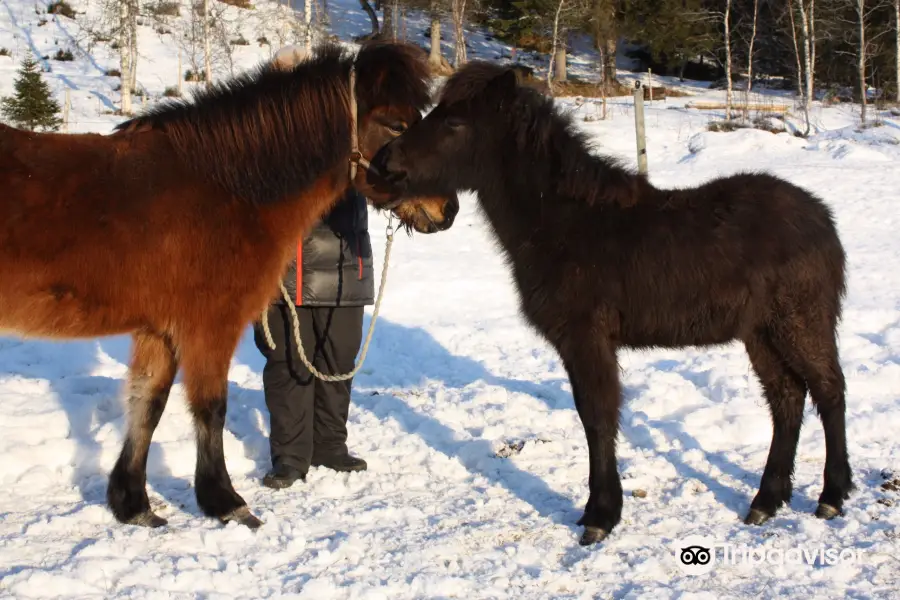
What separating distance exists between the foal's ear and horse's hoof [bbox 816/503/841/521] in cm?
250

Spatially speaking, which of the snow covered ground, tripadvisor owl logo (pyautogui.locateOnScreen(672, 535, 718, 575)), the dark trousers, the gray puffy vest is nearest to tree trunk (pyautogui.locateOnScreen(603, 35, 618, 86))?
the snow covered ground

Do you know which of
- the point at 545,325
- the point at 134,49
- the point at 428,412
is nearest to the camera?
the point at 545,325

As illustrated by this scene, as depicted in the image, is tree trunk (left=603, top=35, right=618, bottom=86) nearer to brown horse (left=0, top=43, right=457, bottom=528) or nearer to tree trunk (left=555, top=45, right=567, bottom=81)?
tree trunk (left=555, top=45, right=567, bottom=81)

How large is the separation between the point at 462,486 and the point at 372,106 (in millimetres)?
2112

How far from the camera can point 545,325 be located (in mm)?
3779

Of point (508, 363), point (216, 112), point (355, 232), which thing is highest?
point (216, 112)

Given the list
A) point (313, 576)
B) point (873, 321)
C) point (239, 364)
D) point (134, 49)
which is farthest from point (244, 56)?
point (313, 576)

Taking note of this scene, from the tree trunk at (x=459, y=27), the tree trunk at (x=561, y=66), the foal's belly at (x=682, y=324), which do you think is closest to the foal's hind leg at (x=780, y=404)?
the foal's belly at (x=682, y=324)

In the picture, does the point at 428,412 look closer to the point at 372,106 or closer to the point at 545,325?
the point at 545,325

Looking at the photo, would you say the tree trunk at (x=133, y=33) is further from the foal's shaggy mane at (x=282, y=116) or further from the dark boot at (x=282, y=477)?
the dark boot at (x=282, y=477)

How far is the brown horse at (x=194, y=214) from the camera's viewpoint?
3.41 metres

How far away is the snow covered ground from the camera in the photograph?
3133 millimetres

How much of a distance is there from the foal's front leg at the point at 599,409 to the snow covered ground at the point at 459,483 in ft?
0.56

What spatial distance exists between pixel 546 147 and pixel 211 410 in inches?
84.4
